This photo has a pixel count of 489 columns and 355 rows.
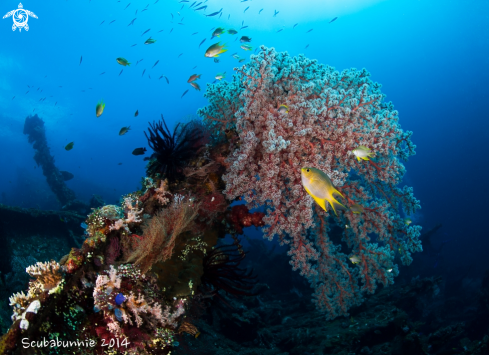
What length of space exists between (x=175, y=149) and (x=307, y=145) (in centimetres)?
276

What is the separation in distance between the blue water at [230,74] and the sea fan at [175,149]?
39.9 metres

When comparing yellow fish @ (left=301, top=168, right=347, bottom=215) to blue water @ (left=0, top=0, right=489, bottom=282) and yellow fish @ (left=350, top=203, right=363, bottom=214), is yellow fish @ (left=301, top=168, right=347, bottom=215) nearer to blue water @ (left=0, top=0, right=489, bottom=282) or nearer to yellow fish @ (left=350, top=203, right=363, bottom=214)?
yellow fish @ (left=350, top=203, right=363, bottom=214)

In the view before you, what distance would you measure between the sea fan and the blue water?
131 ft

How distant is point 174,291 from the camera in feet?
10.2

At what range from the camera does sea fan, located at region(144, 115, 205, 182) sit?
177 inches

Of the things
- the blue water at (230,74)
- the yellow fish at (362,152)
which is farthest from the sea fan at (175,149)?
the blue water at (230,74)

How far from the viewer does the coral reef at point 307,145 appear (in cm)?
454

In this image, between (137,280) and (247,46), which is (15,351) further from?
(247,46)

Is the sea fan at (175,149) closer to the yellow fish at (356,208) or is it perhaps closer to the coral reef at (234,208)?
the coral reef at (234,208)

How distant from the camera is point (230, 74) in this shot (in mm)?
84188

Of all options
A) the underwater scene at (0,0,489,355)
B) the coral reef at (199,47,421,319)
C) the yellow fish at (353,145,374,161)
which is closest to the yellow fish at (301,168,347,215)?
the underwater scene at (0,0,489,355)

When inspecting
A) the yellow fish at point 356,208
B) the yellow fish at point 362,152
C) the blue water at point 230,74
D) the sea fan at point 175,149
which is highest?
the blue water at point 230,74

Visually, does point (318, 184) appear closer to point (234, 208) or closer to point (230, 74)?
point (234, 208)

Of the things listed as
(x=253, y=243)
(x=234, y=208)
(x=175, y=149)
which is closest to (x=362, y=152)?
(x=234, y=208)
